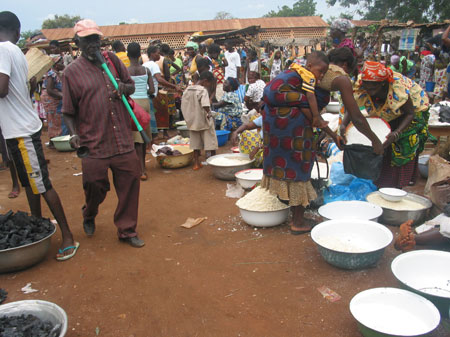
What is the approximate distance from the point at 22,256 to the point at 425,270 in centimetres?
301

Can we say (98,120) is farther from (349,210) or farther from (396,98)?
(396,98)

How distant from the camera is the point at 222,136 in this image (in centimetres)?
668

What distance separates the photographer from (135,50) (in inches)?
209

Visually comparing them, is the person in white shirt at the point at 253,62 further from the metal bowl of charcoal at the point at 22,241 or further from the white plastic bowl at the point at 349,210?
the metal bowl of charcoal at the point at 22,241

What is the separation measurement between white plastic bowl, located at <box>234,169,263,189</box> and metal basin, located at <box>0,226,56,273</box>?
92.0 inches

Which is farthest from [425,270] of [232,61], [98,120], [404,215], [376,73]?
[232,61]

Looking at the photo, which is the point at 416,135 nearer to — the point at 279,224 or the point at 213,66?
the point at 279,224

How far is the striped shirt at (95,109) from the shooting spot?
283cm

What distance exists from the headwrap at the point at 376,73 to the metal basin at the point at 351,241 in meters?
1.27

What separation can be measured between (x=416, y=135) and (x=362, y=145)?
57 cm

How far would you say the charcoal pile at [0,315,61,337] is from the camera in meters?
1.95

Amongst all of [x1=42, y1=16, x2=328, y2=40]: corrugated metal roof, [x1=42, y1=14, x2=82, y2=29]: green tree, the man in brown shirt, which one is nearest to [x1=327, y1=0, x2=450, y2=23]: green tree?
[x1=42, y1=16, x2=328, y2=40]: corrugated metal roof

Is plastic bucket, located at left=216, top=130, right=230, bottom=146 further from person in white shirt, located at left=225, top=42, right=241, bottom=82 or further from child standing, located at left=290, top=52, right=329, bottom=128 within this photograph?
person in white shirt, located at left=225, top=42, right=241, bottom=82

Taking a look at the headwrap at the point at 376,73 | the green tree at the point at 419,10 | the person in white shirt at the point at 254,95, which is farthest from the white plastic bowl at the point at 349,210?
the green tree at the point at 419,10
